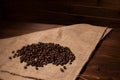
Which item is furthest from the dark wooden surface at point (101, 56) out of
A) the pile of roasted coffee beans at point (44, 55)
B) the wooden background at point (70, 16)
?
the pile of roasted coffee beans at point (44, 55)

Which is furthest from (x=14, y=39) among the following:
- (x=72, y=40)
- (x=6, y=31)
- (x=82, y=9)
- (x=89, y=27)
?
(x=82, y=9)

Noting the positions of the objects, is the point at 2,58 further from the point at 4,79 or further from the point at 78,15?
the point at 78,15

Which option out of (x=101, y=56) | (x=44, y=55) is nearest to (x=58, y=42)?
(x=44, y=55)

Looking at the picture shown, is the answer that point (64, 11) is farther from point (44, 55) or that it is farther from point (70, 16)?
point (44, 55)

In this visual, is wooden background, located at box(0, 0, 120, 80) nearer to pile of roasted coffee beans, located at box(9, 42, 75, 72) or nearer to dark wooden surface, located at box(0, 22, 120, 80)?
dark wooden surface, located at box(0, 22, 120, 80)

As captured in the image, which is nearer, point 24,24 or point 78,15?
point 24,24

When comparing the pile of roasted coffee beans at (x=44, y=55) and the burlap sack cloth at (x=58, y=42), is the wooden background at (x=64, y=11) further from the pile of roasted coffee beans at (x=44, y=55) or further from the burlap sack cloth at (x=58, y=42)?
the pile of roasted coffee beans at (x=44, y=55)

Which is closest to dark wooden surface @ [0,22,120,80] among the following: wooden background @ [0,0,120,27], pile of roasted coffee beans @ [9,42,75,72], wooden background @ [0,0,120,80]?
wooden background @ [0,0,120,80]
